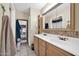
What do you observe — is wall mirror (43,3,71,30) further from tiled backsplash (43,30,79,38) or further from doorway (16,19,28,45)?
doorway (16,19,28,45)

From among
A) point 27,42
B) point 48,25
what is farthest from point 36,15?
point 48,25

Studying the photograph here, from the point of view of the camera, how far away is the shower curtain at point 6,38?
136 centimetres

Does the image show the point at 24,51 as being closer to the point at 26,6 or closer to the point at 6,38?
the point at 6,38

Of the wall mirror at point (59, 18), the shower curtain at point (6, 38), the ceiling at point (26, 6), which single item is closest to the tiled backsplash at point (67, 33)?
the wall mirror at point (59, 18)


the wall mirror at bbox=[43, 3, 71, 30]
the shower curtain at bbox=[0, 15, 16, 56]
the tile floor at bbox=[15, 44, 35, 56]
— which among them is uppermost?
the wall mirror at bbox=[43, 3, 71, 30]

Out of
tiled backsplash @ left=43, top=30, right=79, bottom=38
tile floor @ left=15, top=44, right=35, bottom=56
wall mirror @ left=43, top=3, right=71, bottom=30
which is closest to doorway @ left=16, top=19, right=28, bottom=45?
tile floor @ left=15, top=44, right=35, bottom=56

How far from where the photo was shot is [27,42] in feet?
5.35

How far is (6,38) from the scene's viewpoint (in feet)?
4.51

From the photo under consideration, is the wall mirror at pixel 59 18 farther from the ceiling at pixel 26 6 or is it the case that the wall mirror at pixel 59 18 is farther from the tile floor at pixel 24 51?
the tile floor at pixel 24 51

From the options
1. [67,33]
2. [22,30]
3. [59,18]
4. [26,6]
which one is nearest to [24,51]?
[22,30]

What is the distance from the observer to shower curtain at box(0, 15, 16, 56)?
1.36 meters

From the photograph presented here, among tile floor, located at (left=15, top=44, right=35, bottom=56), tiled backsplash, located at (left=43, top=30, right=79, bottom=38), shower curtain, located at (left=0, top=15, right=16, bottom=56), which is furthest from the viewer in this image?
tiled backsplash, located at (left=43, top=30, right=79, bottom=38)

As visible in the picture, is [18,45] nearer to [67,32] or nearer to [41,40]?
[41,40]

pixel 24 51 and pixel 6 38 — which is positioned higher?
pixel 6 38
